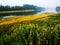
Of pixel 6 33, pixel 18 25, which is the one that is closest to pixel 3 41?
pixel 6 33

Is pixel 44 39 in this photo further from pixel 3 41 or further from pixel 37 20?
pixel 3 41

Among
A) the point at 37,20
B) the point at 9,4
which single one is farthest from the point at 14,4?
the point at 37,20

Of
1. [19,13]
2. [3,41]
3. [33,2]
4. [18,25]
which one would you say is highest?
[33,2]

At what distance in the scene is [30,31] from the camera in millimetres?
2510

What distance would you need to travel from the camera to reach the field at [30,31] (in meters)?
2.43

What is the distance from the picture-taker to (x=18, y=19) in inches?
99.6

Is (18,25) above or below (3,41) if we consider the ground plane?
above

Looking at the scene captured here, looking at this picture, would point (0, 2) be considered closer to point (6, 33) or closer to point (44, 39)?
point (6, 33)

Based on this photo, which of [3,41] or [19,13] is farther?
[19,13]

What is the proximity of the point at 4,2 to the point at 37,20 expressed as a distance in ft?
1.87

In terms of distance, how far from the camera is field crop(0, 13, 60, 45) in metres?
2.43

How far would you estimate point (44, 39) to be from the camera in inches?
96.7

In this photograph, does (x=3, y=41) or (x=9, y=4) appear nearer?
(x=3, y=41)

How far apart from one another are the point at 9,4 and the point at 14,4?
0.26 ft
